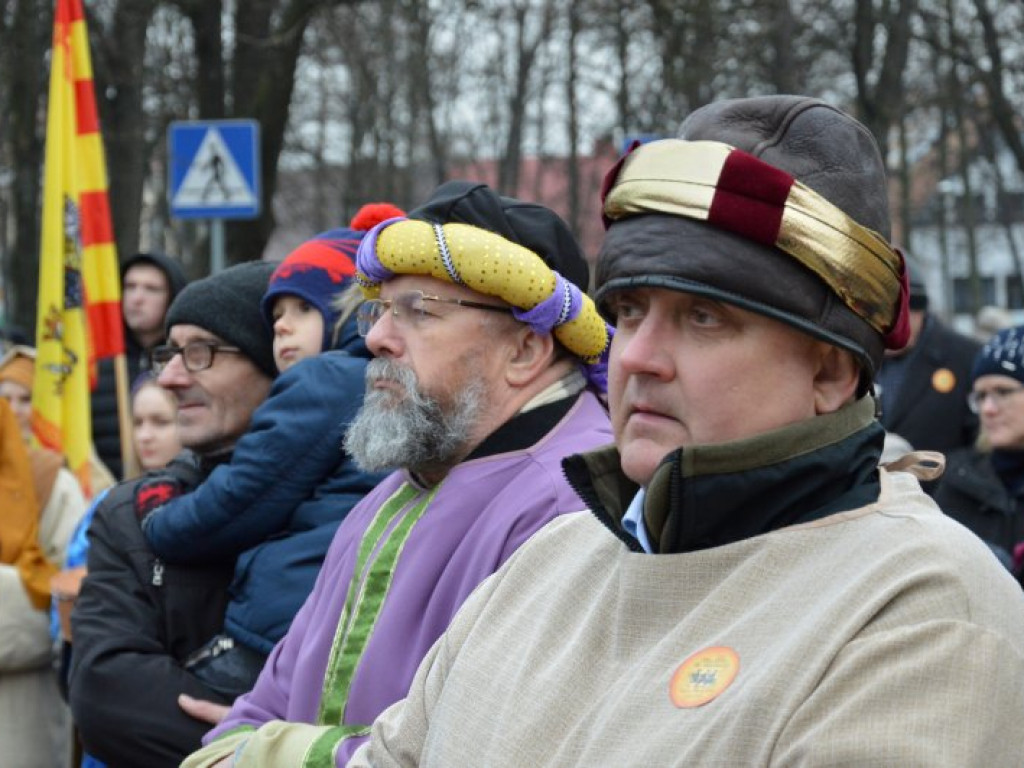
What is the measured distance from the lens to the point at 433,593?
3486 millimetres

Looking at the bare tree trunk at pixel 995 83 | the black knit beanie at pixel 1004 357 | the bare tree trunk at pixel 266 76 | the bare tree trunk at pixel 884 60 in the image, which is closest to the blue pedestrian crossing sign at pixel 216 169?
the bare tree trunk at pixel 266 76

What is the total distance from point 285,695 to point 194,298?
170 centimetres

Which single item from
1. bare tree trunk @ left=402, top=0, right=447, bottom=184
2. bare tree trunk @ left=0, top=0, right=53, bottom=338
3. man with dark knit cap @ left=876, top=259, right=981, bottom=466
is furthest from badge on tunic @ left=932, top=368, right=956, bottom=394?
bare tree trunk @ left=402, top=0, right=447, bottom=184

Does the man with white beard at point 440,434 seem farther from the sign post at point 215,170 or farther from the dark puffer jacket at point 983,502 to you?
the sign post at point 215,170

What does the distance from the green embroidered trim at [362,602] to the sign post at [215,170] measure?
7272 millimetres

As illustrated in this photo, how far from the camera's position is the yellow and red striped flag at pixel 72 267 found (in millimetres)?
8250

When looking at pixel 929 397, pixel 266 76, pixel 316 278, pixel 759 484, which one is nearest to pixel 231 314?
pixel 316 278

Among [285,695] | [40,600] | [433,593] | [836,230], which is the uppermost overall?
[836,230]

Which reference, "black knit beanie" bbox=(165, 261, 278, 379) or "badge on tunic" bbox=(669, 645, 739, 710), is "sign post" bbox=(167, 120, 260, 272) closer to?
"black knit beanie" bbox=(165, 261, 278, 379)

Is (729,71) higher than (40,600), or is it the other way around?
(729,71)

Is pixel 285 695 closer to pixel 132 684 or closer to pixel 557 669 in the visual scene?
pixel 132 684

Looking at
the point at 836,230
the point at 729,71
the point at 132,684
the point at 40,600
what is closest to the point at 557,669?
the point at 836,230

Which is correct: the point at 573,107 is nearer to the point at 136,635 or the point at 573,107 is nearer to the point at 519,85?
the point at 519,85

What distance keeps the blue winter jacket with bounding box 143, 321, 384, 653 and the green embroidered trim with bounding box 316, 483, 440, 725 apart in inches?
28.6
